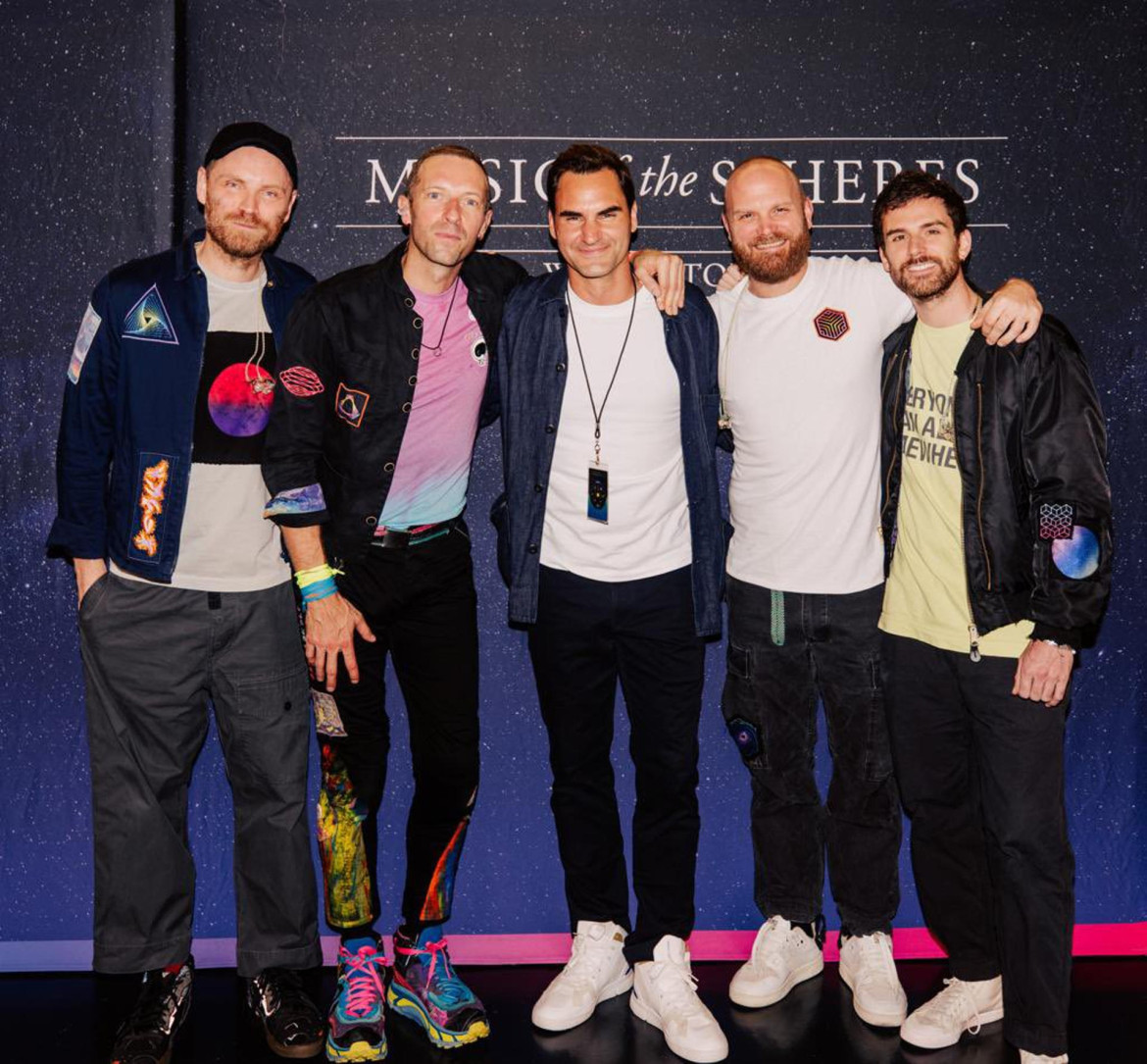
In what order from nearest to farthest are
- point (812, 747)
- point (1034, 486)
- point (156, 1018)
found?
1. point (1034, 486)
2. point (156, 1018)
3. point (812, 747)

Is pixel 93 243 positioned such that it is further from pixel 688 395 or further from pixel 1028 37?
pixel 1028 37

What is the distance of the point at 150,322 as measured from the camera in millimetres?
2865

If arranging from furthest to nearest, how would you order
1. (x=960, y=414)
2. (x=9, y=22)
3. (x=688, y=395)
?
(x=9, y=22)
(x=688, y=395)
(x=960, y=414)

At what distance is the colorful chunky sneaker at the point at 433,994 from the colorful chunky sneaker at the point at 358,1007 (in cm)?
6

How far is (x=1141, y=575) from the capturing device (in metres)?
3.45

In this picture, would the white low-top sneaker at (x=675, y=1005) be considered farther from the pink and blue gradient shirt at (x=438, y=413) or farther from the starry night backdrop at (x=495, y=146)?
the pink and blue gradient shirt at (x=438, y=413)

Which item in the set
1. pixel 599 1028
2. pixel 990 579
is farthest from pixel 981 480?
pixel 599 1028

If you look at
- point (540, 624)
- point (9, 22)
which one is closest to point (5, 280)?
point (9, 22)

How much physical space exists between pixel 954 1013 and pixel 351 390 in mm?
2099

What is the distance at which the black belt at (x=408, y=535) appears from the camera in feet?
9.46

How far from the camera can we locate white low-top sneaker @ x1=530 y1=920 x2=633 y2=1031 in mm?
2996

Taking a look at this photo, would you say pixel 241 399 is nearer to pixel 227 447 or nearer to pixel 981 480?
pixel 227 447

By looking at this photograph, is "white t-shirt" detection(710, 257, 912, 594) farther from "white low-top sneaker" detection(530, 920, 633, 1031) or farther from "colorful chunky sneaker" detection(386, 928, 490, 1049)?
"colorful chunky sneaker" detection(386, 928, 490, 1049)

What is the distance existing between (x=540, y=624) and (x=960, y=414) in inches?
43.1
